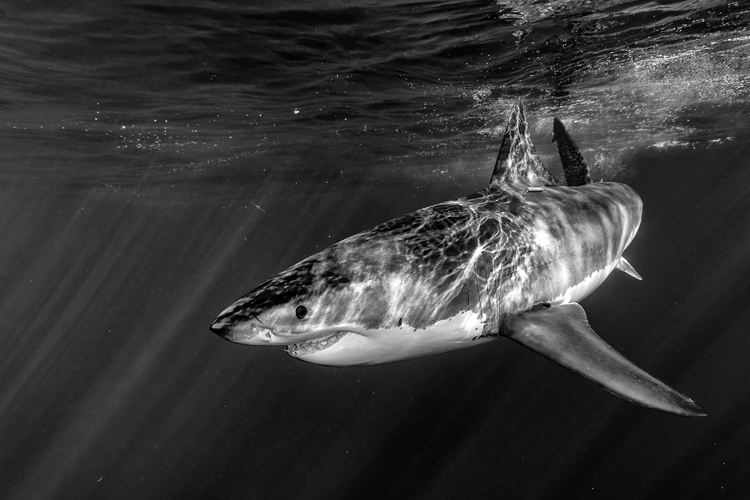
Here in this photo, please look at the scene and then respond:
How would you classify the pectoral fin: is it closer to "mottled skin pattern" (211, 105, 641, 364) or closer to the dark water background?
"mottled skin pattern" (211, 105, 641, 364)

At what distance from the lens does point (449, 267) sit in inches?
130

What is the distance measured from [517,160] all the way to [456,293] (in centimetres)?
241

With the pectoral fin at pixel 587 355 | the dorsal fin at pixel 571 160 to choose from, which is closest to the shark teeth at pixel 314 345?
the pectoral fin at pixel 587 355

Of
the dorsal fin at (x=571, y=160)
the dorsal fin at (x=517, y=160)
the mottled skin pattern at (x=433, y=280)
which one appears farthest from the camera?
the dorsal fin at (x=571, y=160)

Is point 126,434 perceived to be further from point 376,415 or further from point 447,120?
point 447,120

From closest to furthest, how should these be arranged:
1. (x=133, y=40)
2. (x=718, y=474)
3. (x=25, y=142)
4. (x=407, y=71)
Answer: (x=133, y=40)
(x=407, y=71)
(x=25, y=142)
(x=718, y=474)

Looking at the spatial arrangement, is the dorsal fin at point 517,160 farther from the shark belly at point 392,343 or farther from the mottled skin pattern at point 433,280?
the shark belly at point 392,343

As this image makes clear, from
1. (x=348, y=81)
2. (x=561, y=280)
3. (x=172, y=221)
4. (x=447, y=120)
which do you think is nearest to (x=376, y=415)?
(x=447, y=120)

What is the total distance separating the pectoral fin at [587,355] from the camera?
7.84ft

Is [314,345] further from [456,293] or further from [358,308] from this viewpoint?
[456,293]

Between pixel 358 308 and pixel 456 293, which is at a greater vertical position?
pixel 358 308

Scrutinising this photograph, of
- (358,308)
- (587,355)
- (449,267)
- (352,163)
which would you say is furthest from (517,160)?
(352,163)

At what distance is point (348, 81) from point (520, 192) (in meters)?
7.83

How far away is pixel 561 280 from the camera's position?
150 inches
